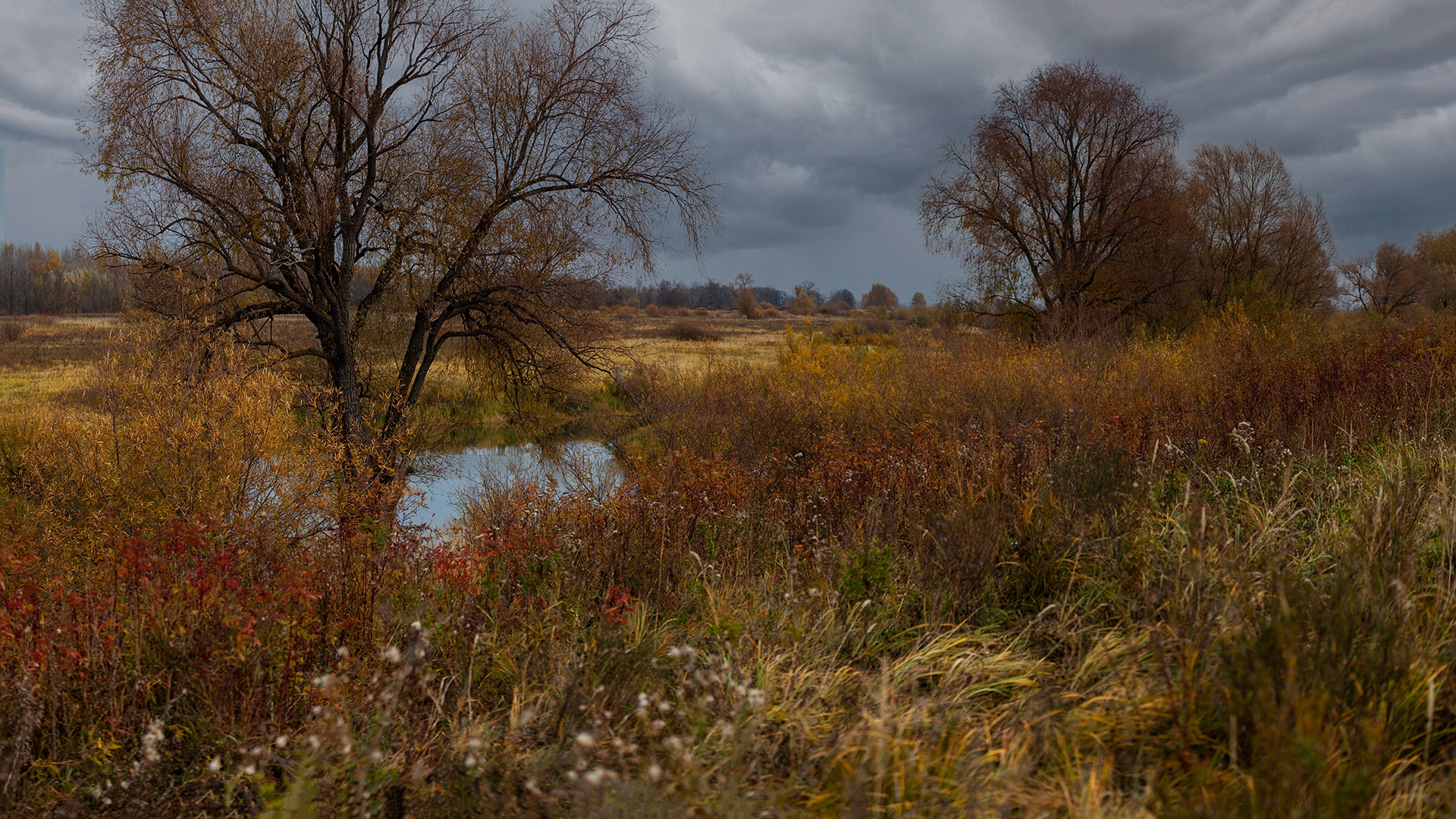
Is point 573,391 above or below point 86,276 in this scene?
below

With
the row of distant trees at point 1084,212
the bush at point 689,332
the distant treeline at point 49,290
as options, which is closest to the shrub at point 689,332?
the bush at point 689,332

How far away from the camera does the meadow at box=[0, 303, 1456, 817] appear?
2549 millimetres

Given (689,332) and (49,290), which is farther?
(49,290)

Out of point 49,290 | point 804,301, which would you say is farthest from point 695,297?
point 49,290

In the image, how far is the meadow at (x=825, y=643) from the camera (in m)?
2.55

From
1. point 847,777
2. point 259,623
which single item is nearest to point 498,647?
point 259,623

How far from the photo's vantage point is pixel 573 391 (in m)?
16.9

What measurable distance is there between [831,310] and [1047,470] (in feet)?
272

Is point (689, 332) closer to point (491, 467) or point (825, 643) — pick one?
point (491, 467)

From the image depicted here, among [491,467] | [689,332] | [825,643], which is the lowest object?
[491,467]

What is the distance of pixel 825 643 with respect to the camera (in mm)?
3762

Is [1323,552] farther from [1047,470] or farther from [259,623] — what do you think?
[259,623]

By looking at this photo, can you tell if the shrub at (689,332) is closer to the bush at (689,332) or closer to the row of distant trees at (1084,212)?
the bush at (689,332)

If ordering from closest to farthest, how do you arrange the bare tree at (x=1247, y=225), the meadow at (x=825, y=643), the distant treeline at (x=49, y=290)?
the meadow at (x=825, y=643) < the bare tree at (x=1247, y=225) < the distant treeline at (x=49, y=290)
